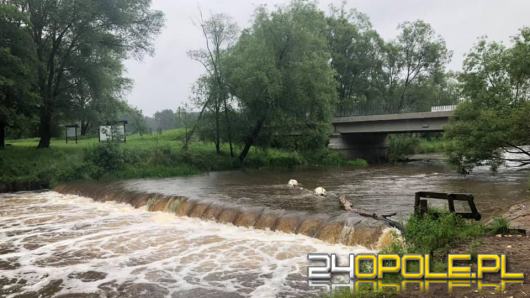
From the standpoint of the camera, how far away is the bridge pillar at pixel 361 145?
4753 cm

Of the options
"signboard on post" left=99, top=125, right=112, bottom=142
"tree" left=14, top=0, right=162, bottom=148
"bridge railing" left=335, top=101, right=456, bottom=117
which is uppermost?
"tree" left=14, top=0, right=162, bottom=148

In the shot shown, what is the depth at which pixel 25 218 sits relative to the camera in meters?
17.0

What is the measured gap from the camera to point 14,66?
2639cm

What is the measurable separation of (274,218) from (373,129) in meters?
32.9

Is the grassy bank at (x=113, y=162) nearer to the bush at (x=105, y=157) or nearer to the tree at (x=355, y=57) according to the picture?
the bush at (x=105, y=157)

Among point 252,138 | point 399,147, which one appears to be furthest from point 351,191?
point 399,147

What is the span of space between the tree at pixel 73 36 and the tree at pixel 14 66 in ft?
3.96

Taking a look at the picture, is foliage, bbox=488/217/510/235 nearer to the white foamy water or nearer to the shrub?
the white foamy water

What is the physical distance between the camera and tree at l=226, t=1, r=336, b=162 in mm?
32906

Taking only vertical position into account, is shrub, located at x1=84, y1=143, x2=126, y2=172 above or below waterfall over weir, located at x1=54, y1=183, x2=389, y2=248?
above

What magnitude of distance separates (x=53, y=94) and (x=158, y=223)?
2195 cm

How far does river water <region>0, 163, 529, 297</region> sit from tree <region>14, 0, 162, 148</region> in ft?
40.3

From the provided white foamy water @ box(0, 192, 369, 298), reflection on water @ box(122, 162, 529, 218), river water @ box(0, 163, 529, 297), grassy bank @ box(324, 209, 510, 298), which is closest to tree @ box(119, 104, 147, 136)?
reflection on water @ box(122, 162, 529, 218)

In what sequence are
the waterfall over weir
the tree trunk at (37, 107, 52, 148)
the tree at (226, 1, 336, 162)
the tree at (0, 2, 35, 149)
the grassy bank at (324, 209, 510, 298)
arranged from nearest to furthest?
the grassy bank at (324, 209, 510, 298) → the waterfall over weir → the tree at (0, 2, 35, 149) → the tree trunk at (37, 107, 52, 148) → the tree at (226, 1, 336, 162)
